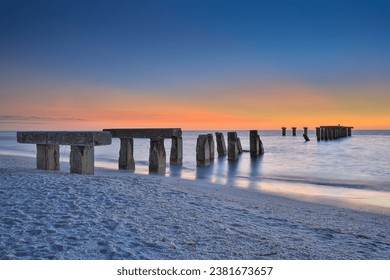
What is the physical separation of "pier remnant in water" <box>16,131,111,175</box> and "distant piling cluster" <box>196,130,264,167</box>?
718cm

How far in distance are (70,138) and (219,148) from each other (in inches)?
500

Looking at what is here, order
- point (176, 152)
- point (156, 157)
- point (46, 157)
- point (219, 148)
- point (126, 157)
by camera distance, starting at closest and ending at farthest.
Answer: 1. point (46, 157)
2. point (156, 157)
3. point (126, 157)
4. point (176, 152)
5. point (219, 148)

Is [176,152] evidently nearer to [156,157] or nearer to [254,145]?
[156,157]

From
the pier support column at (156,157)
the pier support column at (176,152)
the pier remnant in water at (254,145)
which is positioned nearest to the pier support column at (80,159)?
the pier support column at (156,157)

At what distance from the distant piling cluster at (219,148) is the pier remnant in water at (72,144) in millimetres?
7182

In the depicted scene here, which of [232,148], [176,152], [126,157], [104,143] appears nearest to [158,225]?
[104,143]

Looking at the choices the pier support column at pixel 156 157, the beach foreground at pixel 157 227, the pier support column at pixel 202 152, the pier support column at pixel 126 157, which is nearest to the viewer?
the beach foreground at pixel 157 227

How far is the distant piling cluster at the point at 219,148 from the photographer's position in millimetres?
13750

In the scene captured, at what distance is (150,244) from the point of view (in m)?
3.10

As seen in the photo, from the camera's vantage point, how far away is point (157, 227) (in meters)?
3.56

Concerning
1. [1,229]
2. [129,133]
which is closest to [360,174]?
[129,133]

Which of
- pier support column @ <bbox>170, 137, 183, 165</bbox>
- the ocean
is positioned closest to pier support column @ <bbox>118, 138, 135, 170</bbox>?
pier support column @ <bbox>170, 137, 183, 165</bbox>

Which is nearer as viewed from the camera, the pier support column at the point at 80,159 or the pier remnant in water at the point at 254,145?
the pier support column at the point at 80,159

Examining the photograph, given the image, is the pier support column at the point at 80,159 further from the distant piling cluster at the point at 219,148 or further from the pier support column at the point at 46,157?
the distant piling cluster at the point at 219,148
